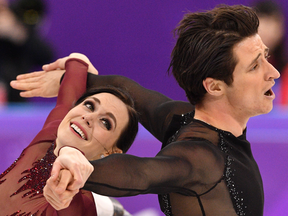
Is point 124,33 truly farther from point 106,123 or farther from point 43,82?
point 106,123

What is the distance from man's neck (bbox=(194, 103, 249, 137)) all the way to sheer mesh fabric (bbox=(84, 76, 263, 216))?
0.10ft

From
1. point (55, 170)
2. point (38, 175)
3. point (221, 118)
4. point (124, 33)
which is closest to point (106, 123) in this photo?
point (38, 175)

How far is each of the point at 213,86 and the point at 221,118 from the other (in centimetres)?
12

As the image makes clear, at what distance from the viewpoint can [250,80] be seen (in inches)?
52.6

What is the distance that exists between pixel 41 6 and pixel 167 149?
2372 millimetres

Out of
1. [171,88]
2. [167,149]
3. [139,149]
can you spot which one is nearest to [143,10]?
[171,88]

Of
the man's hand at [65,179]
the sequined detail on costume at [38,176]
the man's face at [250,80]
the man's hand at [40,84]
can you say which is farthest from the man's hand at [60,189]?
the man's hand at [40,84]

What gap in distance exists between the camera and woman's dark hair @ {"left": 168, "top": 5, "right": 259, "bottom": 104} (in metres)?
Result: 1.33

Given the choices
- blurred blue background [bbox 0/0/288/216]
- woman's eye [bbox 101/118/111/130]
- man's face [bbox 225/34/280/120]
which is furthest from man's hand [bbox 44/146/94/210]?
blurred blue background [bbox 0/0/288/216]

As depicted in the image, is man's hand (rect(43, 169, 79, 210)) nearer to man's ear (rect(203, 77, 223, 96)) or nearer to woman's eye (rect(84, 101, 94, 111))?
man's ear (rect(203, 77, 223, 96))

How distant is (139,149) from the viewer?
251 centimetres

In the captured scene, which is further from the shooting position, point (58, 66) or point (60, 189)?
point (58, 66)

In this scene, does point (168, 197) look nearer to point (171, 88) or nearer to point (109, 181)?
point (109, 181)

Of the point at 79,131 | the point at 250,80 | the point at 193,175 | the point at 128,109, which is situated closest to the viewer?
the point at 193,175
